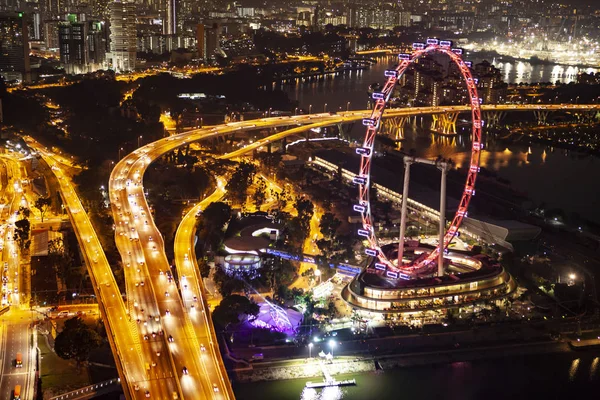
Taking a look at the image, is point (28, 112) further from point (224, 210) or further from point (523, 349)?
point (523, 349)

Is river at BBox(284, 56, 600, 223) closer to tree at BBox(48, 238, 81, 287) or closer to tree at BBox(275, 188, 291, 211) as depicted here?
tree at BBox(275, 188, 291, 211)

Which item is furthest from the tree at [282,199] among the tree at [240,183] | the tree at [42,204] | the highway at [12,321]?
the highway at [12,321]

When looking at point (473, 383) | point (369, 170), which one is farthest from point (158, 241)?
point (473, 383)

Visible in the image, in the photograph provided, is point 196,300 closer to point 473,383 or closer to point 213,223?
point 213,223

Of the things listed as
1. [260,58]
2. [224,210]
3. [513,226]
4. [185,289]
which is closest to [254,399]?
[185,289]

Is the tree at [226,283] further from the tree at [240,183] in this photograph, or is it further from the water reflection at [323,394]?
Answer: the tree at [240,183]
